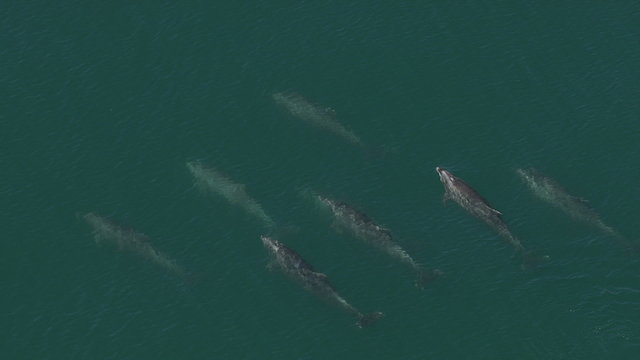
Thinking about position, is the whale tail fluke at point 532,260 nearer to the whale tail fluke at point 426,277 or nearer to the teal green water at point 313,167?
the teal green water at point 313,167

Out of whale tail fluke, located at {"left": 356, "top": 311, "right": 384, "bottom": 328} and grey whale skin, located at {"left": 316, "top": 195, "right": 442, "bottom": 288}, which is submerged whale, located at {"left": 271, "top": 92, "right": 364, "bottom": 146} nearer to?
grey whale skin, located at {"left": 316, "top": 195, "right": 442, "bottom": 288}

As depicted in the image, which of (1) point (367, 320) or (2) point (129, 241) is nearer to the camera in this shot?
(1) point (367, 320)

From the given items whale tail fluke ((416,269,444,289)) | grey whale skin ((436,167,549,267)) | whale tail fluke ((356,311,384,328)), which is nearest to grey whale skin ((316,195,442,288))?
whale tail fluke ((416,269,444,289))

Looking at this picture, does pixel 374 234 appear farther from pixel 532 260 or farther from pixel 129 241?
pixel 129 241

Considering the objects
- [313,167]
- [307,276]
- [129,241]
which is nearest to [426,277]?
[307,276]

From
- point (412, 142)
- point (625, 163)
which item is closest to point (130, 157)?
point (412, 142)

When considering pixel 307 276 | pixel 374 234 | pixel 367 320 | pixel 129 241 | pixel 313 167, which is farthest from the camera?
pixel 313 167

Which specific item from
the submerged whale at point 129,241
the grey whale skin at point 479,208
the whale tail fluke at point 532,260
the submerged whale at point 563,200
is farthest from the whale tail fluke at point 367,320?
the submerged whale at point 563,200
